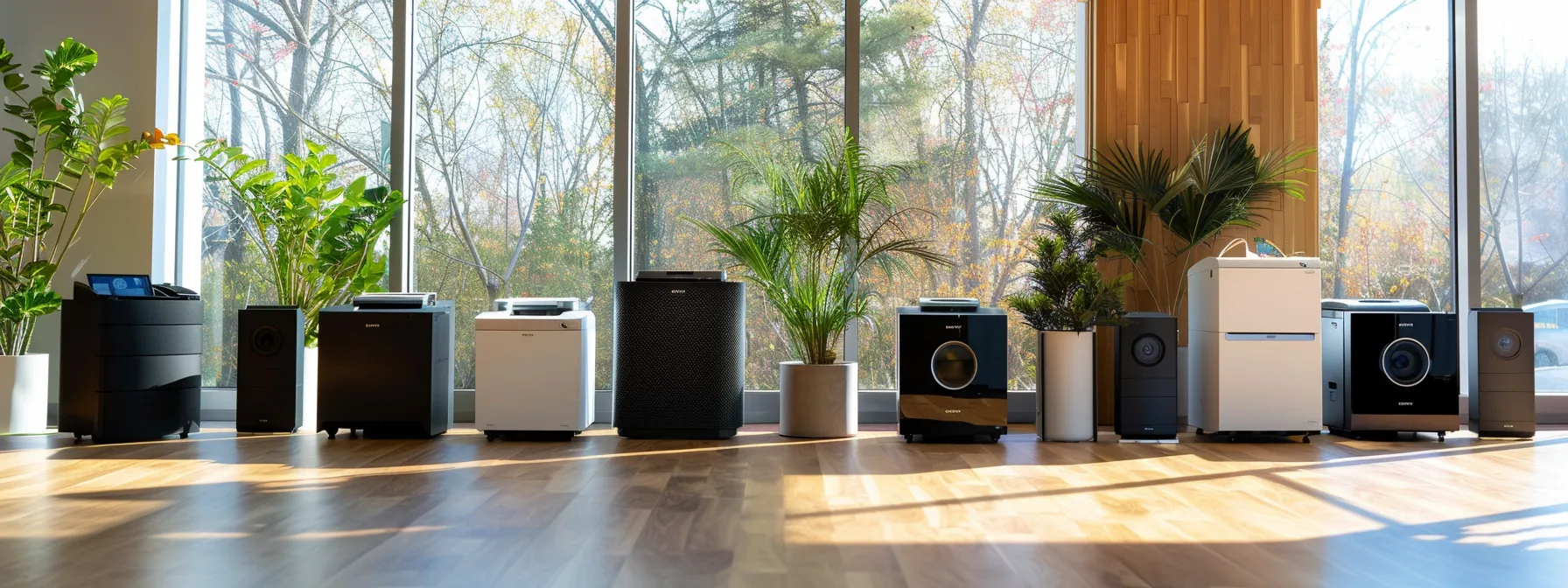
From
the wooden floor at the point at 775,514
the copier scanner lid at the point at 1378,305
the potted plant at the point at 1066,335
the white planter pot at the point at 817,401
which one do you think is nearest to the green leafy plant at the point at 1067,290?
the potted plant at the point at 1066,335

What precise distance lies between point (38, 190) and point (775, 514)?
14.8 feet

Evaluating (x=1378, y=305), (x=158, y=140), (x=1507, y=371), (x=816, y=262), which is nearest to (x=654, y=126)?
(x=816, y=262)

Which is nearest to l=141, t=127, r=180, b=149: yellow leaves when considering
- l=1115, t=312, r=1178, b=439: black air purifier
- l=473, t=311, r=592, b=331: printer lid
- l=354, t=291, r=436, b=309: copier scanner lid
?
l=354, t=291, r=436, b=309: copier scanner lid

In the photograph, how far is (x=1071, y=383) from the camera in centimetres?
511

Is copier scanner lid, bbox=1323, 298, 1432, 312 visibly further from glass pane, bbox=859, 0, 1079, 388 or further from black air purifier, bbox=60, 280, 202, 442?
black air purifier, bbox=60, 280, 202, 442

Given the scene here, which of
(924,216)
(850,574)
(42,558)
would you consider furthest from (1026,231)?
(42,558)

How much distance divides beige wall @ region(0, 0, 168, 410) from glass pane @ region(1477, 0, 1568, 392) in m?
7.43

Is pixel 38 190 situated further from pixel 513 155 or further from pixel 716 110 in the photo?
pixel 716 110

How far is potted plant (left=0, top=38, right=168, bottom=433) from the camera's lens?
16.8 ft

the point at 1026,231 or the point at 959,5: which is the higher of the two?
the point at 959,5

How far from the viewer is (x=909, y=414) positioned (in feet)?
16.7

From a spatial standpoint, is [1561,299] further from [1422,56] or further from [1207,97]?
[1207,97]

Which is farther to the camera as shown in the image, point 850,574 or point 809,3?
point 809,3

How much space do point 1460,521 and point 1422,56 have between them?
4021 millimetres
